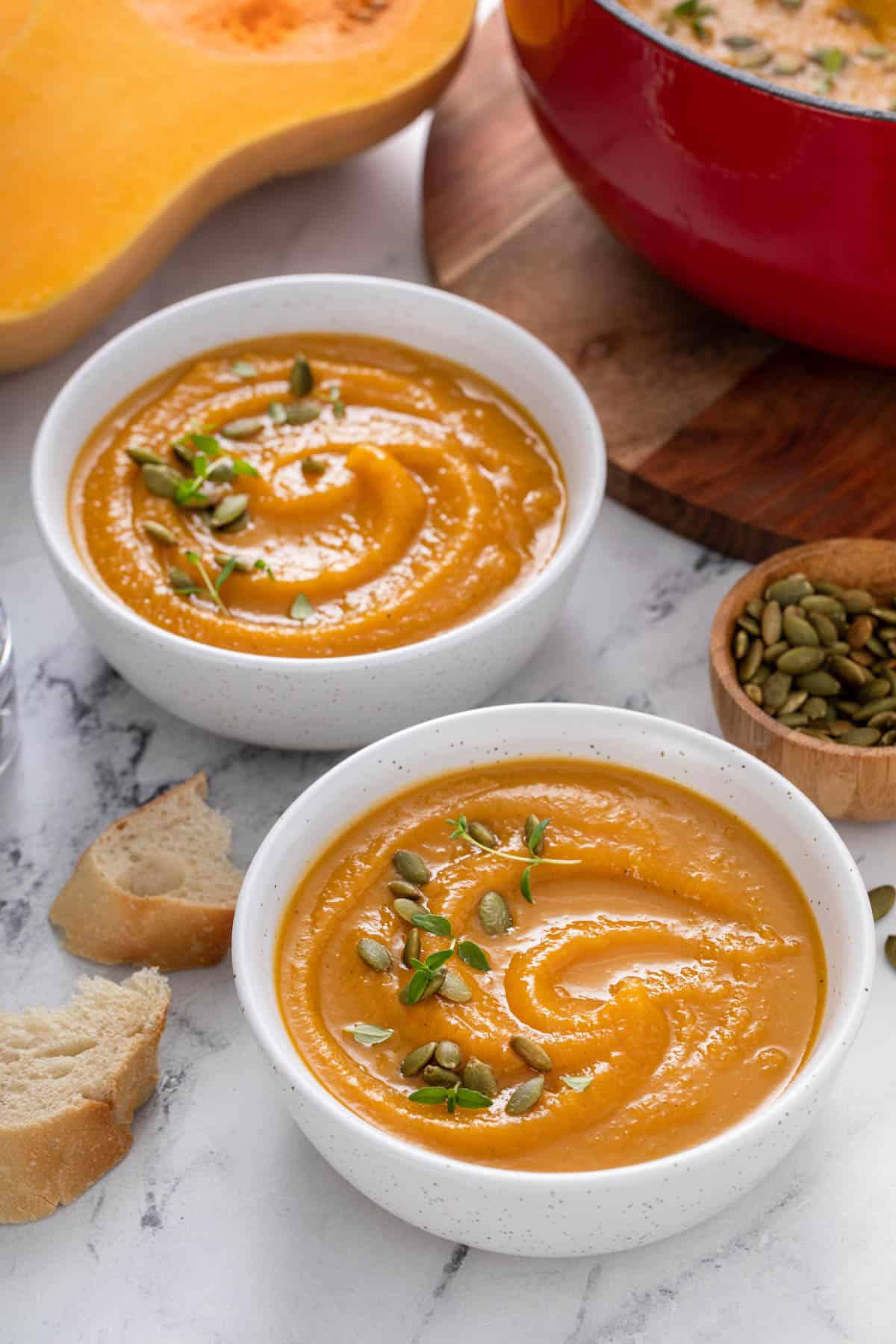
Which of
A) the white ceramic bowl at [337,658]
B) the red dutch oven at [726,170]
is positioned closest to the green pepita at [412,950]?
the white ceramic bowl at [337,658]

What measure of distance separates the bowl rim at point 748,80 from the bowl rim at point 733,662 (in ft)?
2.08

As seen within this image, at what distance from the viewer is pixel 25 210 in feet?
9.43

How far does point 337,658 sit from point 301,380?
2.12ft

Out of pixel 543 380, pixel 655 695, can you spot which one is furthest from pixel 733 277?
pixel 655 695

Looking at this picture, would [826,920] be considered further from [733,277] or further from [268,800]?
[733,277]

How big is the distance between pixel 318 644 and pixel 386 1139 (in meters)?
0.86

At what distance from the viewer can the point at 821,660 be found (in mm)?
2430

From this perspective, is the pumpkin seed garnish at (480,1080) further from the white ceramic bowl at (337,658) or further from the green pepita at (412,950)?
the white ceramic bowl at (337,658)

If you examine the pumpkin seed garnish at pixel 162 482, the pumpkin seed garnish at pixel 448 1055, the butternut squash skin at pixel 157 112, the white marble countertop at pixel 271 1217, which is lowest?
the white marble countertop at pixel 271 1217

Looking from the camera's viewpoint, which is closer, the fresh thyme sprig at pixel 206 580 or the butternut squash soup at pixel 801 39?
the fresh thyme sprig at pixel 206 580

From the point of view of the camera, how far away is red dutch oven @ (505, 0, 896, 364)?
2.41 metres

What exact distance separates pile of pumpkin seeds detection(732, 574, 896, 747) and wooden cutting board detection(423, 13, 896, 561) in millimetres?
269

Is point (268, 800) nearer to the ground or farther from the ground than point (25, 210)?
nearer to the ground

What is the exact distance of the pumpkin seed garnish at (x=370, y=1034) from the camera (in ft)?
6.22
